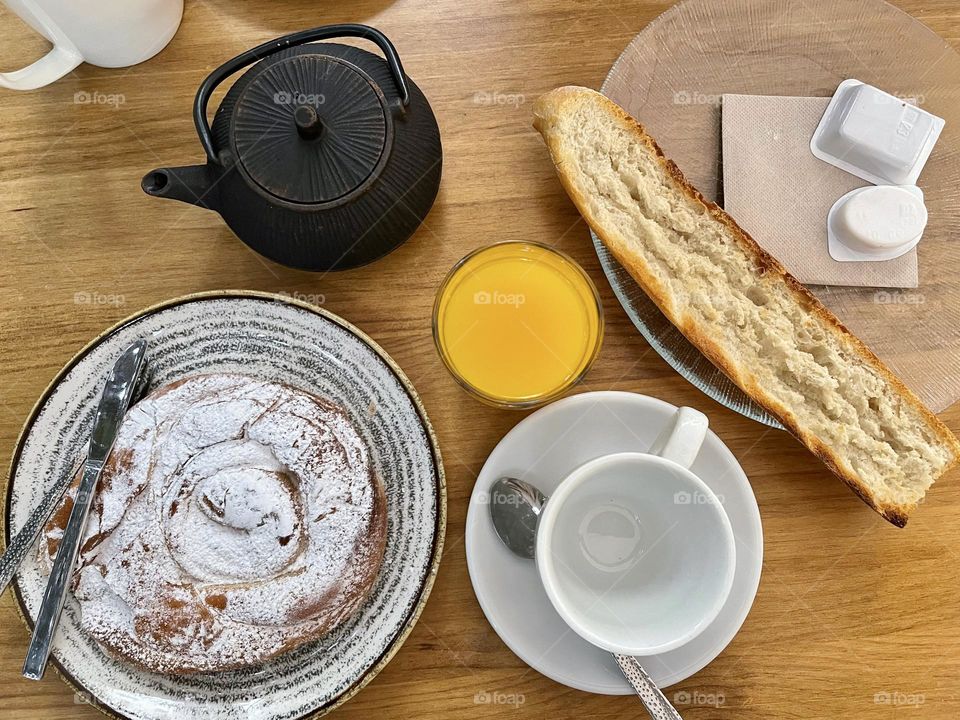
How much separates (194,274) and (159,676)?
64cm

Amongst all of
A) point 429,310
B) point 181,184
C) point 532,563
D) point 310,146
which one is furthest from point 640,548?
point 181,184

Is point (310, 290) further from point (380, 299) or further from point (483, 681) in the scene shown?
point (483, 681)

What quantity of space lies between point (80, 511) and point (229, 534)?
221 millimetres

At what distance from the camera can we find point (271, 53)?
1006mm

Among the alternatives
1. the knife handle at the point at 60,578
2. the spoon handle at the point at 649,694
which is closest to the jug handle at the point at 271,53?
the knife handle at the point at 60,578

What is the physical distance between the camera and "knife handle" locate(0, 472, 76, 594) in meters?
1.02

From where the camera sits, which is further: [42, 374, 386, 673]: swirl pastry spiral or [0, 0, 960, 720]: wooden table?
[0, 0, 960, 720]: wooden table

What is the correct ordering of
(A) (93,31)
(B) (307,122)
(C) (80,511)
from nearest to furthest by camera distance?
(B) (307,122) < (C) (80,511) < (A) (93,31)

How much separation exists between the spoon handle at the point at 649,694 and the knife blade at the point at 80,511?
80cm

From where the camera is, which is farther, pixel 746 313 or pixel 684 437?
pixel 746 313

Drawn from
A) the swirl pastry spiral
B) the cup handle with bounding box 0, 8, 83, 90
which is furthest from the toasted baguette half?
the cup handle with bounding box 0, 8, 83, 90

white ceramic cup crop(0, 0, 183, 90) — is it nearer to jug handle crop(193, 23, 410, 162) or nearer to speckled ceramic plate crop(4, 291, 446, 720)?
jug handle crop(193, 23, 410, 162)

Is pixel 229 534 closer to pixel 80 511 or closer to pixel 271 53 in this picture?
pixel 80 511

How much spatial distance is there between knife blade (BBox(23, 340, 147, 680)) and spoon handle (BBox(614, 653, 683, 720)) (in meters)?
0.80
